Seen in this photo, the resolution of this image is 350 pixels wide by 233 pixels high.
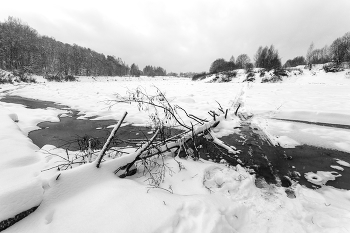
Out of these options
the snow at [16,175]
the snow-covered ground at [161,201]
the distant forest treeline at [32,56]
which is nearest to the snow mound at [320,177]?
the snow-covered ground at [161,201]

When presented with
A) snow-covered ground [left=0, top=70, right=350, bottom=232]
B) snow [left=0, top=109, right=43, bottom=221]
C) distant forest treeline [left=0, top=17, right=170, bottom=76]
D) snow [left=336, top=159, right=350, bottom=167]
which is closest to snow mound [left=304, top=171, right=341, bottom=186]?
snow-covered ground [left=0, top=70, right=350, bottom=232]

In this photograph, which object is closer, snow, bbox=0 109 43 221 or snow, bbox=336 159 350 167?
snow, bbox=0 109 43 221

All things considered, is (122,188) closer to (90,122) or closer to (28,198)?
(28,198)

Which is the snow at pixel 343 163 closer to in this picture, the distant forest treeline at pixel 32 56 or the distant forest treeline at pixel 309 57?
the distant forest treeline at pixel 309 57

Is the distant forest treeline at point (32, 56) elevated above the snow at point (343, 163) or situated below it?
above

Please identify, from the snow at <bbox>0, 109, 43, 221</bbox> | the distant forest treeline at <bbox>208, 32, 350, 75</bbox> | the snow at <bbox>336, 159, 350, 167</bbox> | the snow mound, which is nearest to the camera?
the snow at <bbox>0, 109, 43, 221</bbox>

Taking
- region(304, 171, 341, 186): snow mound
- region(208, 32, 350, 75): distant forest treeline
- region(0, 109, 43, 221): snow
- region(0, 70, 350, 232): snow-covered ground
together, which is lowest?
region(304, 171, 341, 186): snow mound

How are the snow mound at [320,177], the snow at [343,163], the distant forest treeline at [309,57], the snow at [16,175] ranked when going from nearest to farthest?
1. the snow at [16,175]
2. the snow mound at [320,177]
3. the snow at [343,163]
4. the distant forest treeline at [309,57]

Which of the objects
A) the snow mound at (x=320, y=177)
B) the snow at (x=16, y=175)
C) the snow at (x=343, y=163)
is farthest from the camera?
the snow at (x=343, y=163)

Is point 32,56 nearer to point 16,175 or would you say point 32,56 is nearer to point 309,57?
point 16,175

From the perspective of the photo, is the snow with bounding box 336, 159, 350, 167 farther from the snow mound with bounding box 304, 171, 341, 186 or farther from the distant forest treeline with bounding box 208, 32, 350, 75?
the distant forest treeline with bounding box 208, 32, 350, 75

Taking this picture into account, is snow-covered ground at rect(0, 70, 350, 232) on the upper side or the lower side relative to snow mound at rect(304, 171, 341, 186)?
upper

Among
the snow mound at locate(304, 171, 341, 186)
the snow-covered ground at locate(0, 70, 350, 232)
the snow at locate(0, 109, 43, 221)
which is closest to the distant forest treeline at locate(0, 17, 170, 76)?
the snow at locate(0, 109, 43, 221)

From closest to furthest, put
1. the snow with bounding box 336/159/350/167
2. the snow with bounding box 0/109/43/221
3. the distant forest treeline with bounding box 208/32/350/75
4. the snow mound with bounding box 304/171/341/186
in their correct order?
the snow with bounding box 0/109/43/221, the snow mound with bounding box 304/171/341/186, the snow with bounding box 336/159/350/167, the distant forest treeline with bounding box 208/32/350/75
